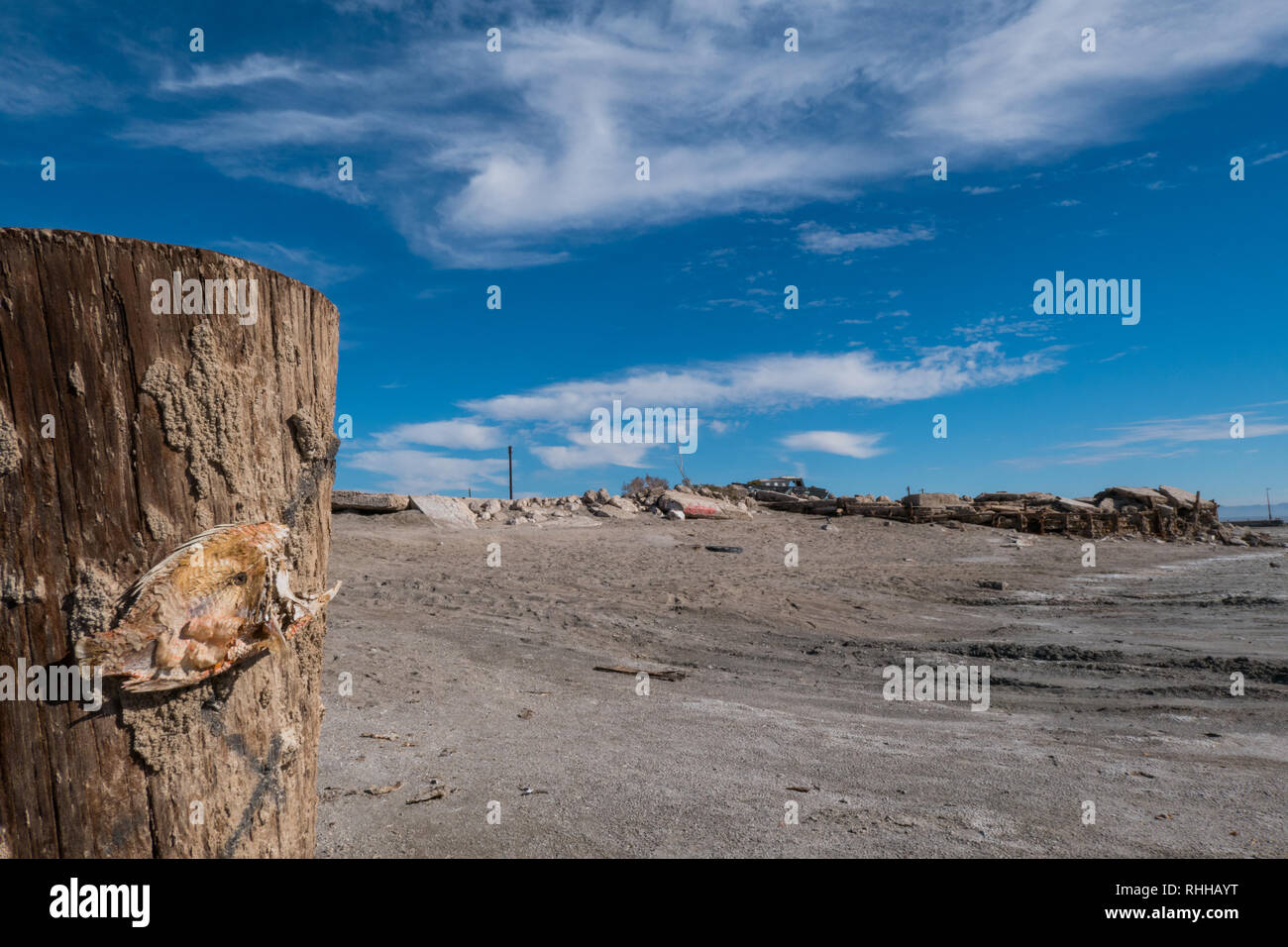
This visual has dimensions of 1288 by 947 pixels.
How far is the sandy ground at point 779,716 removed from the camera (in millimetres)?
3926

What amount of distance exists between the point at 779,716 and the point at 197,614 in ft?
17.1

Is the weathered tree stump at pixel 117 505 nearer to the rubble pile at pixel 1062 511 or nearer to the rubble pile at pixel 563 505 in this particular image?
the rubble pile at pixel 563 505

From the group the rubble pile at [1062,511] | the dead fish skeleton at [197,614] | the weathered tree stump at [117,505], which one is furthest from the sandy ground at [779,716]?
the rubble pile at [1062,511]

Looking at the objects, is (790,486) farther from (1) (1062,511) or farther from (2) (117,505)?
(2) (117,505)

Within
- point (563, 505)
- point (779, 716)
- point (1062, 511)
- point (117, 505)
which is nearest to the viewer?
point (117, 505)

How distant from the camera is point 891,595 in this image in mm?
13062

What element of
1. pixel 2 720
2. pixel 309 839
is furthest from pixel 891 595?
pixel 2 720

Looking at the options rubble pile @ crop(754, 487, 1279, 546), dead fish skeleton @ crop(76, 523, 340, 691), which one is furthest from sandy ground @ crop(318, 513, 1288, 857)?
Result: rubble pile @ crop(754, 487, 1279, 546)

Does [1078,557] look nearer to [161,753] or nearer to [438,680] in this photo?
[438,680]

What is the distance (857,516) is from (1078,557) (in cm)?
616

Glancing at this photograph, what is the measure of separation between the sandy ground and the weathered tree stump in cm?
180

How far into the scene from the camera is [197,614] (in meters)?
1.96

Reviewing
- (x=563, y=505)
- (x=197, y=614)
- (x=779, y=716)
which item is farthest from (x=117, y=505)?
(x=563, y=505)

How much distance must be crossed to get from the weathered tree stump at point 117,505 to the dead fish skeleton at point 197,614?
67 mm
